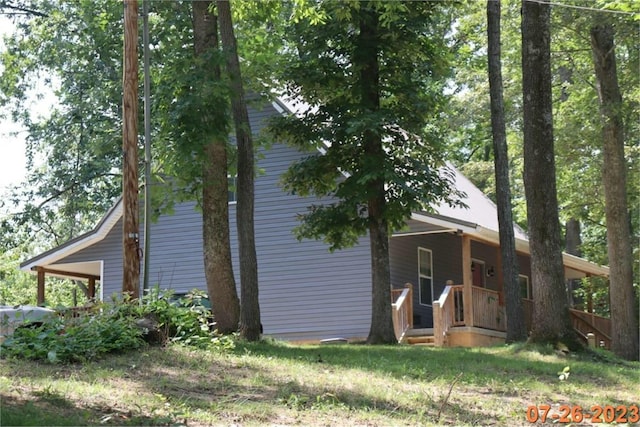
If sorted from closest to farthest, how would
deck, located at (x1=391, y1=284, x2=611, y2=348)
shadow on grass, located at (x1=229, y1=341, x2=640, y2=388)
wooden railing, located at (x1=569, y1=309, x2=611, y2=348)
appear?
shadow on grass, located at (x1=229, y1=341, x2=640, y2=388)
deck, located at (x1=391, y1=284, x2=611, y2=348)
wooden railing, located at (x1=569, y1=309, x2=611, y2=348)

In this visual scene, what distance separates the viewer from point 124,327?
39.3ft

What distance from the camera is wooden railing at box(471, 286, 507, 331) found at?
22.8 m

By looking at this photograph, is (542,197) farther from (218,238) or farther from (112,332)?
(112,332)

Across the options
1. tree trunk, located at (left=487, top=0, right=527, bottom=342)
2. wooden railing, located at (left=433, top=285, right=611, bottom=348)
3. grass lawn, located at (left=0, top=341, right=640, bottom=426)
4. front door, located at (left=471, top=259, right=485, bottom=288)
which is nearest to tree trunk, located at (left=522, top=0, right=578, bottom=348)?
grass lawn, located at (left=0, top=341, right=640, bottom=426)

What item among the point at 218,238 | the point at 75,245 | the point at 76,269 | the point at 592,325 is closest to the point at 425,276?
the point at 592,325

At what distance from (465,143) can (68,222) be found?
58.2ft

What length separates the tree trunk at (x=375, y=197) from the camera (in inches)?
711

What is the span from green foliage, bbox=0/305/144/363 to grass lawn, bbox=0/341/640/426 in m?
0.22

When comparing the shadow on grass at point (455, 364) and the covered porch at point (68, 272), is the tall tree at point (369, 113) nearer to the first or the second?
the shadow on grass at point (455, 364)

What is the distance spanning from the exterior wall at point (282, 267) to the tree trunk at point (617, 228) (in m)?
5.80

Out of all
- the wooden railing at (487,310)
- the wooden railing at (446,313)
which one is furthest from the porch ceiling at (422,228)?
the wooden railing at (487,310)

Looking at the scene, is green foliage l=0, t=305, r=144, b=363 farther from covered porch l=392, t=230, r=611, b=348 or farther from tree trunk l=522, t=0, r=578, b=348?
covered porch l=392, t=230, r=611, b=348

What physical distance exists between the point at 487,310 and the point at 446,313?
1.73m

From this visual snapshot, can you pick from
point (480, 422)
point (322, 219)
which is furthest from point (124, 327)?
point (322, 219)
